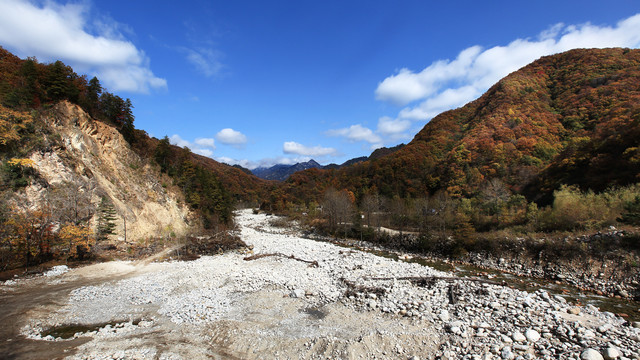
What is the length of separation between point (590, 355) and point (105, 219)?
27736 millimetres

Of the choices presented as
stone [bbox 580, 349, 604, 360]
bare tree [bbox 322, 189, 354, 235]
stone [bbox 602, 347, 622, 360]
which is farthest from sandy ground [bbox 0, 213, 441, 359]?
bare tree [bbox 322, 189, 354, 235]

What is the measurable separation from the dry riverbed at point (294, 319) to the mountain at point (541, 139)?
2028cm

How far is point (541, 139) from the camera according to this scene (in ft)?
121

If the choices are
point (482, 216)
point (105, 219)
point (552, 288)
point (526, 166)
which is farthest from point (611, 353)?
point (526, 166)

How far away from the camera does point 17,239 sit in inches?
580

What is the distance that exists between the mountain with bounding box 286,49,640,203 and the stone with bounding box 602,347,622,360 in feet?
69.2

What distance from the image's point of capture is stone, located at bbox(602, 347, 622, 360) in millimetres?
6316

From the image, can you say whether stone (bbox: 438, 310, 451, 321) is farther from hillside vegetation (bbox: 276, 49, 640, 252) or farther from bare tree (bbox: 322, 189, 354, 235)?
bare tree (bbox: 322, 189, 354, 235)

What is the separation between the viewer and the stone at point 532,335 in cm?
740

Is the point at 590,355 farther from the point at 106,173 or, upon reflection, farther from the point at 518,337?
→ the point at 106,173

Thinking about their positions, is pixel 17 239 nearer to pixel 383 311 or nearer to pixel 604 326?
pixel 383 311

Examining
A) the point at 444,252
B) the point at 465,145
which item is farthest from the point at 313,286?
the point at 465,145

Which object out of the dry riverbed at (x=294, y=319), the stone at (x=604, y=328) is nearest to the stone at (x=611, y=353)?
the dry riverbed at (x=294, y=319)

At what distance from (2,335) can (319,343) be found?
10779 millimetres
